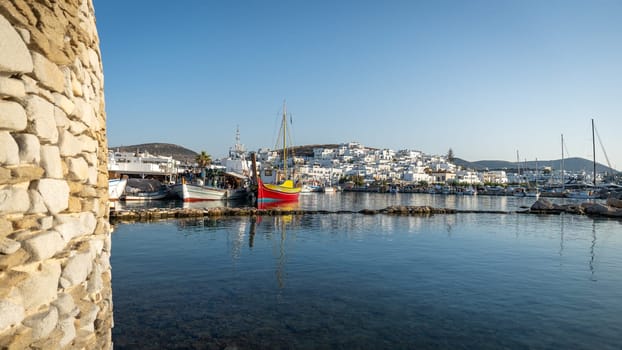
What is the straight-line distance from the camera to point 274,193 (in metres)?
50.9

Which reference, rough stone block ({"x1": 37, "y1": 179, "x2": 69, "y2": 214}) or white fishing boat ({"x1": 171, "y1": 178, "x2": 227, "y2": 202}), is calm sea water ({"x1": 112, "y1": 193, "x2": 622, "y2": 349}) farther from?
white fishing boat ({"x1": 171, "y1": 178, "x2": 227, "y2": 202})

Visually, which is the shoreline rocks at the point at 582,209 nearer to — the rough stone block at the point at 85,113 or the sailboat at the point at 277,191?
the sailboat at the point at 277,191

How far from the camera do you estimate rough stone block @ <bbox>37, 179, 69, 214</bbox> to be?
3215mm

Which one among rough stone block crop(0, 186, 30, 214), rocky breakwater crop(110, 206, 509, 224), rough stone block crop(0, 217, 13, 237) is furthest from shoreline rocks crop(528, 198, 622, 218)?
rough stone block crop(0, 217, 13, 237)

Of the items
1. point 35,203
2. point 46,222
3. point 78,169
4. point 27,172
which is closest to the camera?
point 27,172

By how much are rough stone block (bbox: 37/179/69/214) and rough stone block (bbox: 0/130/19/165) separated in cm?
37

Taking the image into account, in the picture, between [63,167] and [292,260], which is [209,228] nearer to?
[292,260]

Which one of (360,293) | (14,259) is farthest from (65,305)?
(360,293)

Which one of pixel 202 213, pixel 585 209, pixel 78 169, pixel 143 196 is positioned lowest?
pixel 585 209

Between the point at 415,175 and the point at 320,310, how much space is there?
166m

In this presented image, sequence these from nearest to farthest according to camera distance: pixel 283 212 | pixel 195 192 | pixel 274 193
Result: 1. pixel 283 212
2. pixel 274 193
3. pixel 195 192

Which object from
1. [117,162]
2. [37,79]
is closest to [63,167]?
[37,79]

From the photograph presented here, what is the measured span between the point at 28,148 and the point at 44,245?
830mm

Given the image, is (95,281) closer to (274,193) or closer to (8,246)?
(8,246)
